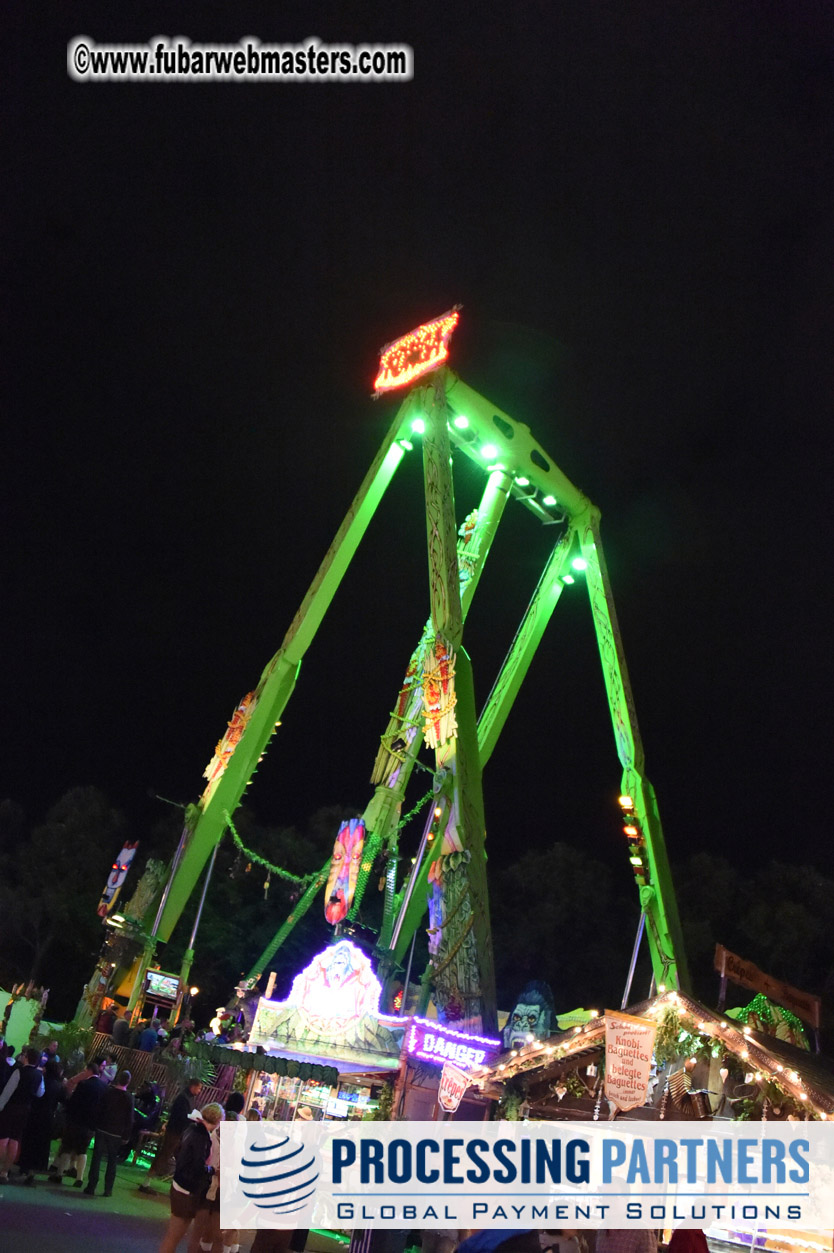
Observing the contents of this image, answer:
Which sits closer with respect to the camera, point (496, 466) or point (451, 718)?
point (451, 718)

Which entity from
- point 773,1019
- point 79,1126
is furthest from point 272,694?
point 773,1019

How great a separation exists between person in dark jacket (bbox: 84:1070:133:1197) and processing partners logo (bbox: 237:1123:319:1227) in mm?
1847

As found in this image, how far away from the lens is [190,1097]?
10203 millimetres

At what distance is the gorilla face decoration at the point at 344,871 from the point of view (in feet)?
65.9

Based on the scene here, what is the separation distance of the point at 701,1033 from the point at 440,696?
Result: 9878mm

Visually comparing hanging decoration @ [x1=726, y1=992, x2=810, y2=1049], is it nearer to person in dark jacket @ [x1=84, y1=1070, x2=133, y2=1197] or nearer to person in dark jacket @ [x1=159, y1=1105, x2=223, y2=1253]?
person in dark jacket @ [x1=84, y1=1070, x2=133, y2=1197]

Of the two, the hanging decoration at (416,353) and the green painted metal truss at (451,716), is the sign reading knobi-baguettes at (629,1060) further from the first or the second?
the hanging decoration at (416,353)

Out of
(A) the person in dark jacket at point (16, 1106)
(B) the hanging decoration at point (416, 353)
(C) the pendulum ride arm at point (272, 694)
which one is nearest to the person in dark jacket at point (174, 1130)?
(A) the person in dark jacket at point (16, 1106)

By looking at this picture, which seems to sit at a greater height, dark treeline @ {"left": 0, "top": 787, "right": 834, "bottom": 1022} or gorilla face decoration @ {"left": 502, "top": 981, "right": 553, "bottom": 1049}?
dark treeline @ {"left": 0, "top": 787, "right": 834, "bottom": 1022}

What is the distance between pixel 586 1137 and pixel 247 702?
15.1 meters

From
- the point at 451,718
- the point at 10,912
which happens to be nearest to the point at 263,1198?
the point at 451,718

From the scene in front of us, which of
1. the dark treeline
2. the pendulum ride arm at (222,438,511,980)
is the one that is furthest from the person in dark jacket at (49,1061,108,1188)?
the dark treeline

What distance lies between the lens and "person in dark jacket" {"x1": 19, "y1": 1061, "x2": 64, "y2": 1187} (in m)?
9.80

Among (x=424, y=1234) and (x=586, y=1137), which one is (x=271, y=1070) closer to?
(x=424, y=1234)
